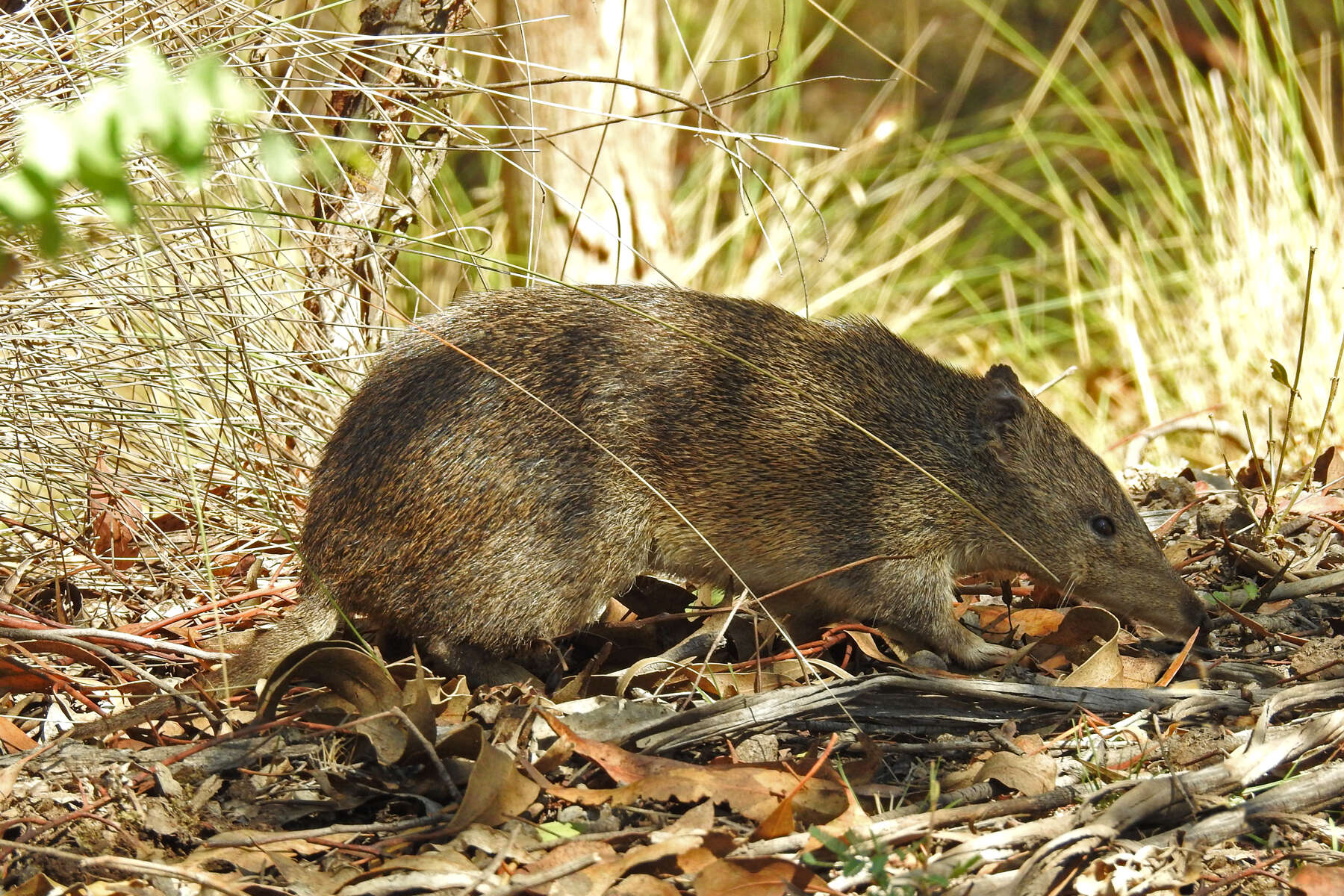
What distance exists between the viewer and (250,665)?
132 inches

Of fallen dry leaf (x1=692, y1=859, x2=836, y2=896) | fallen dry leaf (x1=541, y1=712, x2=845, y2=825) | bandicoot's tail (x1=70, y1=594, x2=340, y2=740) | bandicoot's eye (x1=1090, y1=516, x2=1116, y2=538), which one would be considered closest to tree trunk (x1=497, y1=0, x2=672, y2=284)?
bandicoot's eye (x1=1090, y1=516, x2=1116, y2=538)

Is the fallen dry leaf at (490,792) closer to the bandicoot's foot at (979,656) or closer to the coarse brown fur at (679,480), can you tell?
the coarse brown fur at (679,480)

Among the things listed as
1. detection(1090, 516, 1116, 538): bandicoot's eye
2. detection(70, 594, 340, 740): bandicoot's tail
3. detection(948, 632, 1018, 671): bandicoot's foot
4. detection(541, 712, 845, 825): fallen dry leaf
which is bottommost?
detection(948, 632, 1018, 671): bandicoot's foot

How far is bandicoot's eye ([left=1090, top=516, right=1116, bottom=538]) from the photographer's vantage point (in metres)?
4.11

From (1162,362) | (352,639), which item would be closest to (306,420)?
(352,639)

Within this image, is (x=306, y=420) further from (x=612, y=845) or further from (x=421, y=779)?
(x=612, y=845)

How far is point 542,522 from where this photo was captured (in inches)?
141

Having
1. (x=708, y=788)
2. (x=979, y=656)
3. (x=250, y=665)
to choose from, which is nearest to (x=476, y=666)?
(x=250, y=665)

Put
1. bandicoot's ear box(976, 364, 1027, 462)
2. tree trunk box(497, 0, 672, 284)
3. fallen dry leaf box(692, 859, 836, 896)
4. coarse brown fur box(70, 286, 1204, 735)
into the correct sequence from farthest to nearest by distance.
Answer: tree trunk box(497, 0, 672, 284) → bandicoot's ear box(976, 364, 1027, 462) → coarse brown fur box(70, 286, 1204, 735) → fallen dry leaf box(692, 859, 836, 896)

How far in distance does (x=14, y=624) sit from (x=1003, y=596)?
310 centimetres

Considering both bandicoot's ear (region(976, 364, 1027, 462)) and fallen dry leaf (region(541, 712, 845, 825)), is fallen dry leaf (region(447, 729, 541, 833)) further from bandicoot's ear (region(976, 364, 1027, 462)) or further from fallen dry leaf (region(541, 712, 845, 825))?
bandicoot's ear (region(976, 364, 1027, 462))

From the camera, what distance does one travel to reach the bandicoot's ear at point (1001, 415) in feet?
13.8

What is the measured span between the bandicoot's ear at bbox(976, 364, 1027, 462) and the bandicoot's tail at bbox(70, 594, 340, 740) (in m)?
2.19

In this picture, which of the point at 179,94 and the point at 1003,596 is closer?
the point at 179,94
